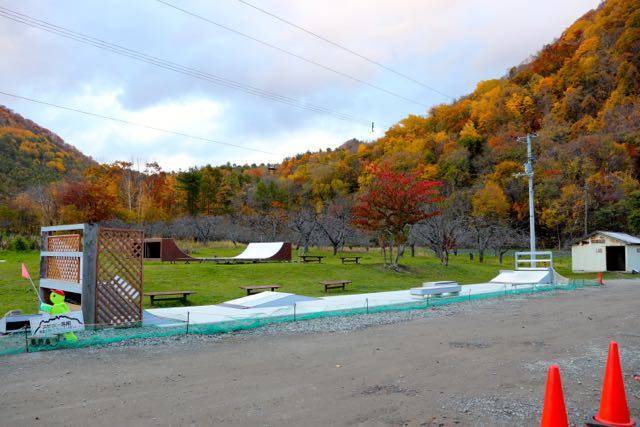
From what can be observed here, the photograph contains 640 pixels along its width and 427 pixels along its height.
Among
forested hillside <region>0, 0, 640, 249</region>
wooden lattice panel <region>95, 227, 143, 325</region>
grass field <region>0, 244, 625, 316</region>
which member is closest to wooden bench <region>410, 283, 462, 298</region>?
grass field <region>0, 244, 625, 316</region>

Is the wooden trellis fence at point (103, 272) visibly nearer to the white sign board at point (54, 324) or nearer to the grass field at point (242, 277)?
the white sign board at point (54, 324)

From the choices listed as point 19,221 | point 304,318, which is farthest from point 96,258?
point 19,221

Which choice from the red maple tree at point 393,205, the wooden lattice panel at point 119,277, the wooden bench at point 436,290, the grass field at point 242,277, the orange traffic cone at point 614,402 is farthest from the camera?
the red maple tree at point 393,205

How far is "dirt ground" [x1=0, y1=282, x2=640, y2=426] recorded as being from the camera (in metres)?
4.43

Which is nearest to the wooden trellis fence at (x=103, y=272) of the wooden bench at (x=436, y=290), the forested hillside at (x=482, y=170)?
the wooden bench at (x=436, y=290)

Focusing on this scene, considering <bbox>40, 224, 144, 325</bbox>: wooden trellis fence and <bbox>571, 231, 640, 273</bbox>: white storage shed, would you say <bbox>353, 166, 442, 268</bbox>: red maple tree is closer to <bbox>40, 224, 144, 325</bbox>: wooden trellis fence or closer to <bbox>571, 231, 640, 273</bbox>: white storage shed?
<bbox>571, 231, 640, 273</bbox>: white storage shed

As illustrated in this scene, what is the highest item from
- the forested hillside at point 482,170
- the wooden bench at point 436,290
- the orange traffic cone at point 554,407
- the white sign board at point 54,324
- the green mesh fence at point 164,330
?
the forested hillside at point 482,170

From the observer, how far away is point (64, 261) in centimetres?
1011

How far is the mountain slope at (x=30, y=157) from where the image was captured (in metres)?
47.8

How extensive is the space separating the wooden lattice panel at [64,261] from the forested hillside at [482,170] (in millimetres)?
25097

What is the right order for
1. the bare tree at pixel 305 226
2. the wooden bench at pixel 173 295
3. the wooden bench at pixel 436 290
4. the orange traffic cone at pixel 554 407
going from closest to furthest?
1. the orange traffic cone at pixel 554 407
2. the wooden bench at pixel 173 295
3. the wooden bench at pixel 436 290
4. the bare tree at pixel 305 226

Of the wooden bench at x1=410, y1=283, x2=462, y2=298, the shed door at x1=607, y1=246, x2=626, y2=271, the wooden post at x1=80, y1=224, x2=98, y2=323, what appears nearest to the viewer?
the wooden post at x1=80, y1=224, x2=98, y2=323

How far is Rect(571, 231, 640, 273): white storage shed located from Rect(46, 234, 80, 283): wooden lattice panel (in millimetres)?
30596

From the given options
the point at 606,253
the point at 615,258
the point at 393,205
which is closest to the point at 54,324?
the point at 393,205
